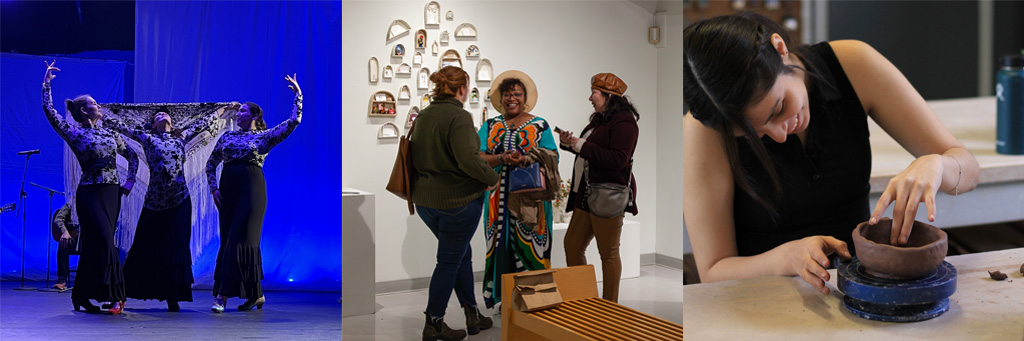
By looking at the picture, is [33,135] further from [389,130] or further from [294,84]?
[389,130]

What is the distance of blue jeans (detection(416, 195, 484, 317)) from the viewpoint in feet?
11.4

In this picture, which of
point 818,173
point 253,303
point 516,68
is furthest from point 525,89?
point 818,173

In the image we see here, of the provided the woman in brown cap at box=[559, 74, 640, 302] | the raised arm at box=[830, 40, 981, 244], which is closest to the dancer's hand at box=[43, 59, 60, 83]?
the woman in brown cap at box=[559, 74, 640, 302]

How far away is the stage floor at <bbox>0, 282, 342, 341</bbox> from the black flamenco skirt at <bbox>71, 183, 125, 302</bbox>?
97mm

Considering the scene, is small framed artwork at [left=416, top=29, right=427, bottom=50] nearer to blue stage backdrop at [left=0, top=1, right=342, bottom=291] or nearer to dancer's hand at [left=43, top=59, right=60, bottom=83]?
blue stage backdrop at [left=0, top=1, right=342, bottom=291]

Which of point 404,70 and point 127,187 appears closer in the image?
point 404,70

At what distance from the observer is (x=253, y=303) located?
4.11 m

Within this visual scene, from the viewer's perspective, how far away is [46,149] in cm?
408

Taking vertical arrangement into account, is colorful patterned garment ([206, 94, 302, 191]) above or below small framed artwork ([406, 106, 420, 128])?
below

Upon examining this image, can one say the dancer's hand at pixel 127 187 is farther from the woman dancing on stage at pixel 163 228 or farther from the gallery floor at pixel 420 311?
the gallery floor at pixel 420 311

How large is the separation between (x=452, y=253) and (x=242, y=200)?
1283 millimetres

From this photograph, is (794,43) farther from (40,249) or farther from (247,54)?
(40,249)

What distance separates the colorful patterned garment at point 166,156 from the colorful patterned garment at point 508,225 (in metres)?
1.59

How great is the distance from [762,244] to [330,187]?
9.32 feet
